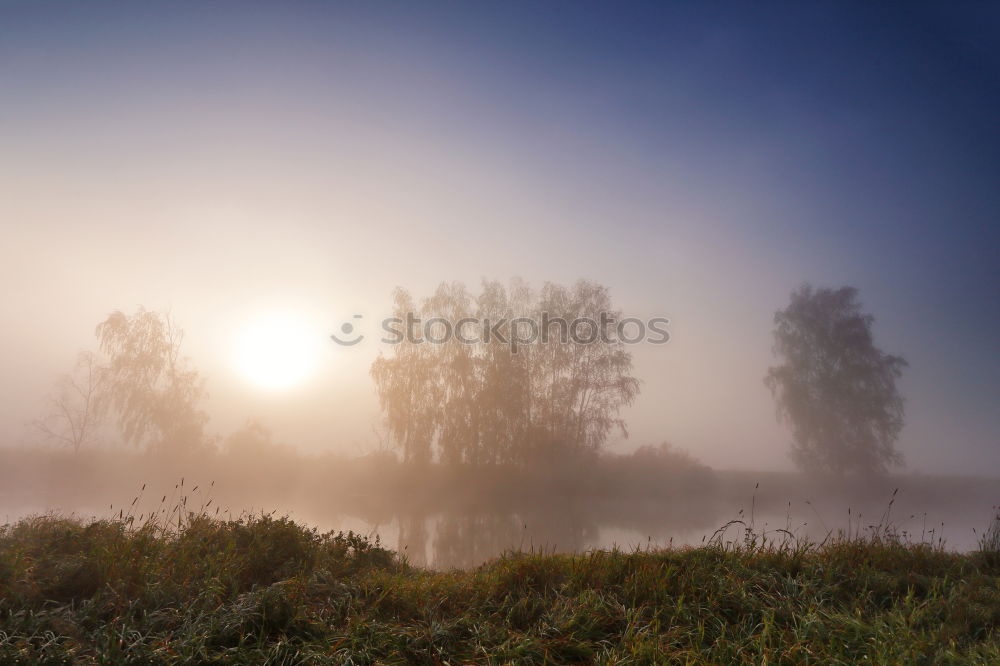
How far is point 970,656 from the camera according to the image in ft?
12.2

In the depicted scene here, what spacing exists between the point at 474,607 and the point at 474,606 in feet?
0.08

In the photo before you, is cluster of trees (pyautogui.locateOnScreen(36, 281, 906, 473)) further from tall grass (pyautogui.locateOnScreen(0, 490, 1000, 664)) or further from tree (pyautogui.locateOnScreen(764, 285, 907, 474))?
tall grass (pyautogui.locateOnScreen(0, 490, 1000, 664))

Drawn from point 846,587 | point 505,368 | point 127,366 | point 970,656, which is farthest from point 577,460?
point 127,366

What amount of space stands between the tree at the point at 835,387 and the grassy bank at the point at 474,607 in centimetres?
3147

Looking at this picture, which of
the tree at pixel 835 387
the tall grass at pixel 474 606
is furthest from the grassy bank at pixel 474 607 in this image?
the tree at pixel 835 387

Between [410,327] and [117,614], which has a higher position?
[410,327]

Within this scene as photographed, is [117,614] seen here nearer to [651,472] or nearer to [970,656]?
[970,656]

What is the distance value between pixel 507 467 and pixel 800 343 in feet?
78.0

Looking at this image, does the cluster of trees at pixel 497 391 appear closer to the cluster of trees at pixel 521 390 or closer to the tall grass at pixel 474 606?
the cluster of trees at pixel 521 390

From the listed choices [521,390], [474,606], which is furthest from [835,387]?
[474,606]

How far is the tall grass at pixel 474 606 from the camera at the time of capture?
148 inches

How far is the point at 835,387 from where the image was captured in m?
33.4

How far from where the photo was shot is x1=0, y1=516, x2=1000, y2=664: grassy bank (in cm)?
377

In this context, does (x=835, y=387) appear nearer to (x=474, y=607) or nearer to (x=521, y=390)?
(x=521, y=390)
